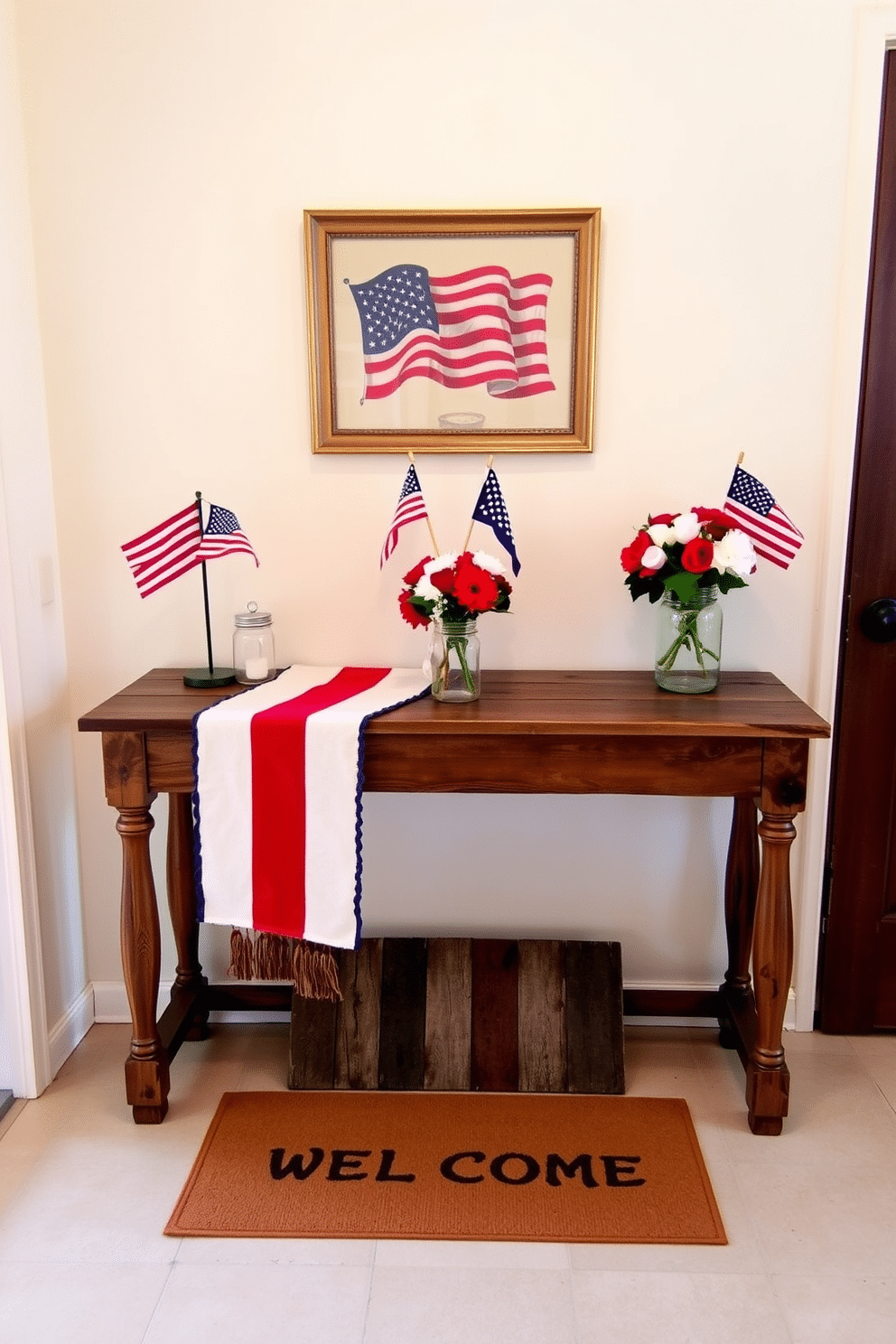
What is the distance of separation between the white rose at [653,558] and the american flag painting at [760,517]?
188 mm

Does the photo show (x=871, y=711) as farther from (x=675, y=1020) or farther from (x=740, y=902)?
(x=675, y=1020)

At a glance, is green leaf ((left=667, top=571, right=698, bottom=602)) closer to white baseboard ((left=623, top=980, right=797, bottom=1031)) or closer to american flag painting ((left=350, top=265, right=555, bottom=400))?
american flag painting ((left=350, top=265, right=555, bottom=400))

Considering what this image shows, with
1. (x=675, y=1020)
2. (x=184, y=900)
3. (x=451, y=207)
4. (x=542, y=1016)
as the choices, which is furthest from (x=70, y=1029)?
(x=451, y=207)

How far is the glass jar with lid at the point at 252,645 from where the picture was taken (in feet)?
7.63

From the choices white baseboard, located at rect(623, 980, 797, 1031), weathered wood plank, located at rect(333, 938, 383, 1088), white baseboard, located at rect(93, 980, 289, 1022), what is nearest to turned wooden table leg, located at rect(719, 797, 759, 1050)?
white baseboard, located at rect(623, 980, 797, 1031)

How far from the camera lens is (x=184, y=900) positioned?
2488mm

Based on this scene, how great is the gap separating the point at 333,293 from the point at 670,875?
1606mm

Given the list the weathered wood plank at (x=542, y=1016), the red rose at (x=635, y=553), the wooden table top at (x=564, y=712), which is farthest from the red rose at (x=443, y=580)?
the weathered wood plank at (x=542, y=1016)

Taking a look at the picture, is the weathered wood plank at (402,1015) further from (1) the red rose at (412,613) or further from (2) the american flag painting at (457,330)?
(2) the american flag painting at (457,330)

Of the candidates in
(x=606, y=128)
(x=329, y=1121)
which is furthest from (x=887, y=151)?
(x=329, y=1121)

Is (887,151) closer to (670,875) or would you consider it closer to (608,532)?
(608,532)

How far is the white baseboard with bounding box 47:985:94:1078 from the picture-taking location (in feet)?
7.85

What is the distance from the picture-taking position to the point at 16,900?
223 cm

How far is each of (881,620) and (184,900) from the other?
5.88ft
